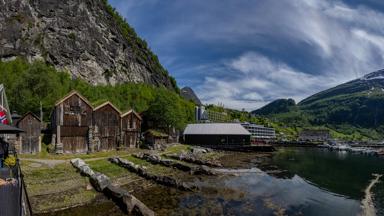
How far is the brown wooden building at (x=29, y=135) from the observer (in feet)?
142

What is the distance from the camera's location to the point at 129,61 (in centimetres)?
12644

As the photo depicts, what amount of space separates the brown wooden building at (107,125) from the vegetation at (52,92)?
4420 millimetres

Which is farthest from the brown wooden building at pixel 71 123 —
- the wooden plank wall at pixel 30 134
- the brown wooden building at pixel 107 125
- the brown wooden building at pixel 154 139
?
the brown wooden building at pixel 154 139

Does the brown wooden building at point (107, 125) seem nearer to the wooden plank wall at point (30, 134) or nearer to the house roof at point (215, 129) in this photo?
the wooden plank wall at point (30, 134)

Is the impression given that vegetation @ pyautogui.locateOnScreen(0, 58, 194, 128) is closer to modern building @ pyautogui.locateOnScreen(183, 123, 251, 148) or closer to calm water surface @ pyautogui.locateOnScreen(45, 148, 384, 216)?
modern building @ pyautogui.locateOnScreen(183, 123, 251, 148)

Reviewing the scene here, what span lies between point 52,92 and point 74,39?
41658 millimetres

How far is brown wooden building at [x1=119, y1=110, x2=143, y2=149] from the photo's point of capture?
6359 cm

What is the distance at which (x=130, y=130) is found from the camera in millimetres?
65062

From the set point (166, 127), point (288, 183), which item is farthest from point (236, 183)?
point (166, 127)

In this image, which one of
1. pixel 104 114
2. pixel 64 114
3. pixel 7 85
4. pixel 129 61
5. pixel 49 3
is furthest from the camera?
pixel 129 61

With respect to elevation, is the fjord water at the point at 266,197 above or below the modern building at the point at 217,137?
below

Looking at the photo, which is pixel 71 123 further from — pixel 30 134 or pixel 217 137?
pixel 217 137

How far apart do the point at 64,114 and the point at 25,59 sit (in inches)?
1710

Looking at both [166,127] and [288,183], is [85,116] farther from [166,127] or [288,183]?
[288,183]
